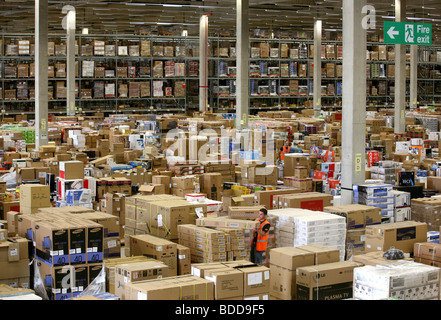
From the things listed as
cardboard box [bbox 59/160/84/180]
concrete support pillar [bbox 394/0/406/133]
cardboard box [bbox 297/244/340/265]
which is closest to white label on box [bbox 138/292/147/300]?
cardboard box [bbox 297/244/340/265]

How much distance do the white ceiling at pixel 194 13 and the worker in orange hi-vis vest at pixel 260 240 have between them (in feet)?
52.0

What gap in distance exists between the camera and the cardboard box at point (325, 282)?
7184 millimetres

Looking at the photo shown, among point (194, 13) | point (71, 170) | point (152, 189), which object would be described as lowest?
point (152, 189)

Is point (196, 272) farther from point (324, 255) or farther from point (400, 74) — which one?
point (400, 74)

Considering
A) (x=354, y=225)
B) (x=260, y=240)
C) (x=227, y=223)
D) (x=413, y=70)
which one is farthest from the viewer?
(x=413, y=70)

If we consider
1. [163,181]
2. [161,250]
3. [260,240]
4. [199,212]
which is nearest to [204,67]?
[163,181]

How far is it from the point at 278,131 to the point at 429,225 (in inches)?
332

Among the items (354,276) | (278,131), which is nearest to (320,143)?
(278,131)

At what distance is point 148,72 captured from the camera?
27500mm

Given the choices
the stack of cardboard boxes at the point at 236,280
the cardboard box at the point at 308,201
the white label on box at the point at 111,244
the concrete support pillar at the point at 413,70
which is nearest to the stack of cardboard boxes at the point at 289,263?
the stack of cardboard boxes at the point at 236,280

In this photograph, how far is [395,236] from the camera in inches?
347

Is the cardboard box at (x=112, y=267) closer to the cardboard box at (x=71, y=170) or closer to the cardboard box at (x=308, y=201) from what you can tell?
the cardboard box at (x=308, y=201)

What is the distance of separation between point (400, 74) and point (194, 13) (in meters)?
11.1
